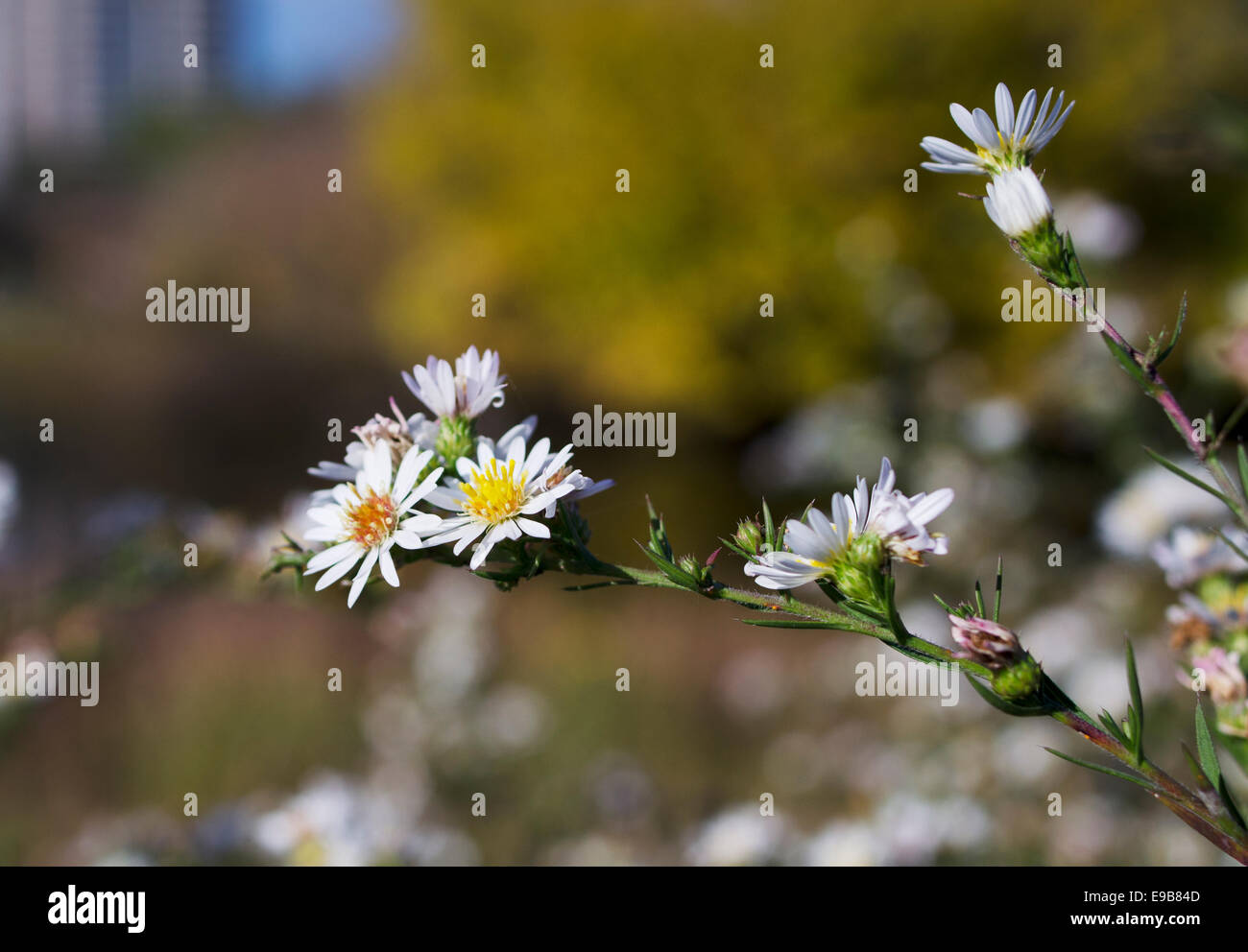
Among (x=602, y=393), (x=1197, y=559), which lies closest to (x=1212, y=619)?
(x=1197, y=559)

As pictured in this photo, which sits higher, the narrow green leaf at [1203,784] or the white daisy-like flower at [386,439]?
the white daisy-like flower at [386,439]

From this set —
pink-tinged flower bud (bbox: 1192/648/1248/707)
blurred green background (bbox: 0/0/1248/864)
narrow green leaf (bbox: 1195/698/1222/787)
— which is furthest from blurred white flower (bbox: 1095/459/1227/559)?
narrow green leaf (bbox: 1195/698/1222/787)

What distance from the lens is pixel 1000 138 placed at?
81cm

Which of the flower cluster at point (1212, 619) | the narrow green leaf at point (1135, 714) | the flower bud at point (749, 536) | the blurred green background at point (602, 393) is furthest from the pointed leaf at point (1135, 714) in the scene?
the blurred green background at point (602, 393)

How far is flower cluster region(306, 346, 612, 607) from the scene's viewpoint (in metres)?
0.76

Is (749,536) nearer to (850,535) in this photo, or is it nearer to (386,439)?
(850,535)

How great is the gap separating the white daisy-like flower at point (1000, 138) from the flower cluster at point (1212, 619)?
0.32m

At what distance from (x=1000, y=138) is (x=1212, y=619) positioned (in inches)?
20.0

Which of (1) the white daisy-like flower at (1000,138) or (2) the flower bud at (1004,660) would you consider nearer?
(2) the flower bud at (1004,660)

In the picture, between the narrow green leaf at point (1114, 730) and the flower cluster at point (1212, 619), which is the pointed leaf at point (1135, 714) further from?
the flower cluster at point (1212, 619)

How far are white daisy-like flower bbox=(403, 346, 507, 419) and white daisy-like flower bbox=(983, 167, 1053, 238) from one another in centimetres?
40

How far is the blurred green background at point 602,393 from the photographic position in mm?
2180

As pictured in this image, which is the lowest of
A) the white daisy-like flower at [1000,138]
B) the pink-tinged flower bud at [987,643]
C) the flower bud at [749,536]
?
the pink-tinged flower bud at [987,643]

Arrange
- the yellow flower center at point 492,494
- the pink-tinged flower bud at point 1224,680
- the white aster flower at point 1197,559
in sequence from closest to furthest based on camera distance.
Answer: the yellow flower center at point 492,494
the pink-tinged flower bud at point 1224,680
the white aster flower at point 1197,559
